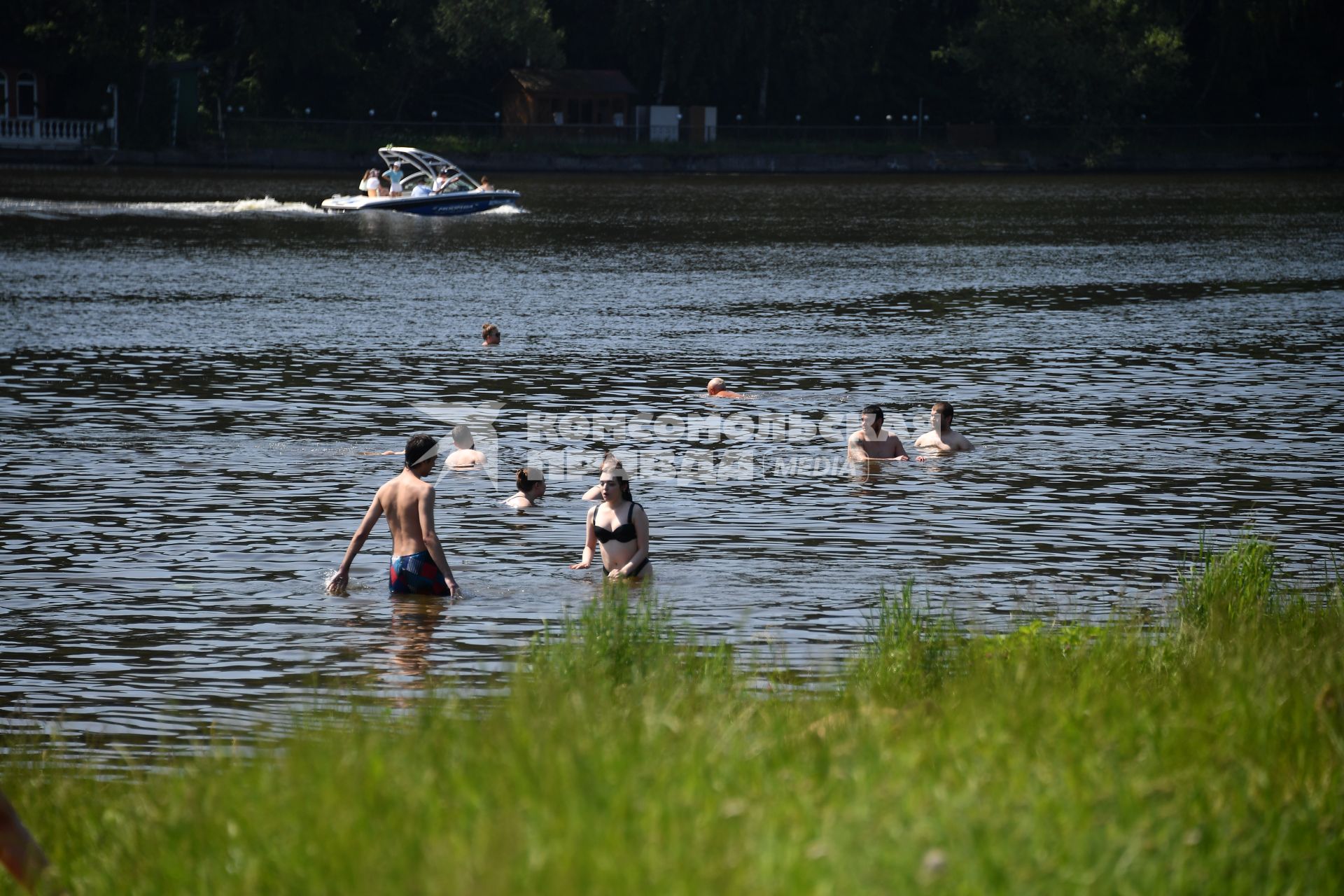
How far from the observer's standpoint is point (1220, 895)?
543 centimetres

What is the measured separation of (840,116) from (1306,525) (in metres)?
84.9

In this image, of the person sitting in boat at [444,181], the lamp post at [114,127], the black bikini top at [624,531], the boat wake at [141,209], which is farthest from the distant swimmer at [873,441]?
the lamp post at [114,127]

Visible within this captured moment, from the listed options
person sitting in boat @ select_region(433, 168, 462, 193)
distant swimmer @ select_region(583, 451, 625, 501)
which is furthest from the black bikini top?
person sitting in boat @ select_region(433, 168, 462, 193)

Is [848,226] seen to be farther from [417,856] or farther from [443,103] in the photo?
[417,856]

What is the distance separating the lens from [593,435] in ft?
73.6

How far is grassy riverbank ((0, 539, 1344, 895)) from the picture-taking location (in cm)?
509

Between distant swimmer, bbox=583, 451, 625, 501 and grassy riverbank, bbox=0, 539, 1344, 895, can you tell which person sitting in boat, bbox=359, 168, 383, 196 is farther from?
grassy riverbank, bbox=0, 539, 1344, 895

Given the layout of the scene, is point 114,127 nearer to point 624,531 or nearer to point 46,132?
point 46,132

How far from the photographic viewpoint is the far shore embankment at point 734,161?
8512 centimetres

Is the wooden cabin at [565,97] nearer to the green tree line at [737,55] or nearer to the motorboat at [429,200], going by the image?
the green tree line at [737,55]

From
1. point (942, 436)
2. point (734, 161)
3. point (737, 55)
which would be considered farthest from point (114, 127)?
point (942, 436)

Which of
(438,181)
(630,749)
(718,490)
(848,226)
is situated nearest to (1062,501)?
(718,490)

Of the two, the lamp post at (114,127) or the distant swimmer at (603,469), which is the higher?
the lamp post at (114,127)

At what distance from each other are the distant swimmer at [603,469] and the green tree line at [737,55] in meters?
71.1
